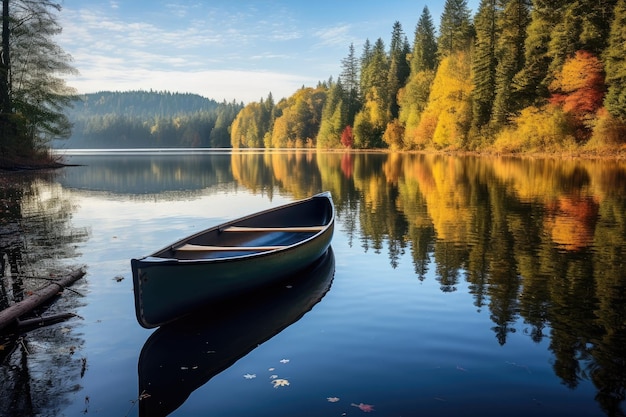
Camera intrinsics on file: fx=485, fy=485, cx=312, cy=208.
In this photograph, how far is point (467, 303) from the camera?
31.0ft

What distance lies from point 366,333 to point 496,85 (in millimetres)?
59604

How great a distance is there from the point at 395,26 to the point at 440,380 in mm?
103328

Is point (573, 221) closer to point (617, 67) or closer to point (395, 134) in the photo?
point (617, 67)

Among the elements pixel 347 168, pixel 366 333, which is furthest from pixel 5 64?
pixel 366 333

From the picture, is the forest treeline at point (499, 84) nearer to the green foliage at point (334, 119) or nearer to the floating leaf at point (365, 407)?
the green foliage at point (334, 119)

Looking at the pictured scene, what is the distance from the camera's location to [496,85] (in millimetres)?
60656

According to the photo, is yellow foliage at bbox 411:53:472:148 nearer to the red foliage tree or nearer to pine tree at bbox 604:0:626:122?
pine tree at bbox 604:0:626:122

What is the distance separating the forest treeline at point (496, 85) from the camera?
47.2 metres

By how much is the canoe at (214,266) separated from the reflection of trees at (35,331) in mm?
1378

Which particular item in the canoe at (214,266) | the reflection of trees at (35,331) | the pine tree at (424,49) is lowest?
the reflection of trees at (35,331)

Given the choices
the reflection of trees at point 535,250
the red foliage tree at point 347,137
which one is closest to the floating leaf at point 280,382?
the reflection of trees at point 535,250

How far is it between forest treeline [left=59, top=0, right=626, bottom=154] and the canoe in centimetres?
4106

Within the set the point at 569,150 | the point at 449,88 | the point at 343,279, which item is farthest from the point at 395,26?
the point at 343,279

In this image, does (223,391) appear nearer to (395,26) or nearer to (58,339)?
(58,339)
